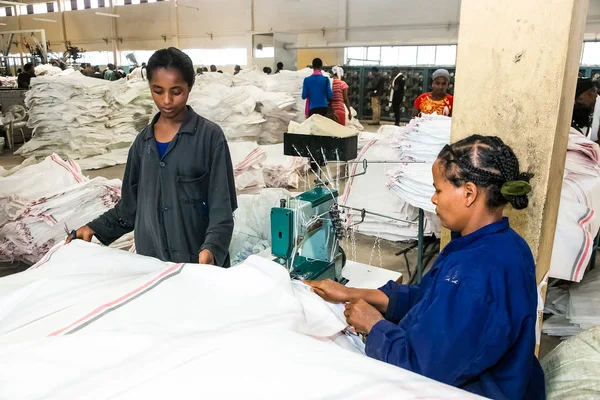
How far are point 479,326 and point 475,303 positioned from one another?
0.15 ft

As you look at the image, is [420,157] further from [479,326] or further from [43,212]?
→ [43,212]

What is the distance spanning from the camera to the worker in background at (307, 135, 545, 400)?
0.91 metres

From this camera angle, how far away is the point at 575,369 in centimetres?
103

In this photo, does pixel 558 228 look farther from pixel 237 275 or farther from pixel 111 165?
pixel 111 165

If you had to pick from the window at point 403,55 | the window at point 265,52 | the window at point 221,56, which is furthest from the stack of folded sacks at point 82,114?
the window at point 221,56

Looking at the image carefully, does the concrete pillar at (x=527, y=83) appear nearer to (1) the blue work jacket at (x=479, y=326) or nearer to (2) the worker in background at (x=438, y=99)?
(1) the blue work jacket at (x=479, y=326)

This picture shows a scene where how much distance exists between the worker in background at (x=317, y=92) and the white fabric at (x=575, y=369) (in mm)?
5299

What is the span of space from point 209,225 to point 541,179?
1.14 metres

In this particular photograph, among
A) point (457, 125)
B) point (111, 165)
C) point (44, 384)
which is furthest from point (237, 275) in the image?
point (111, 165)

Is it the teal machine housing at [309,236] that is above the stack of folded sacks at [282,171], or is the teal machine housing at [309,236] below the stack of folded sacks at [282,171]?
above

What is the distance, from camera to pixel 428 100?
13.0ft

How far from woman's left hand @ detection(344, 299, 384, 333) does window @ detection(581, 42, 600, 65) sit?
10509 mm

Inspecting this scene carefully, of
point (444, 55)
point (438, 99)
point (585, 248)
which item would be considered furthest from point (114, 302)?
point (444, 55)

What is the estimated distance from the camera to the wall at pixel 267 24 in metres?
11.2
